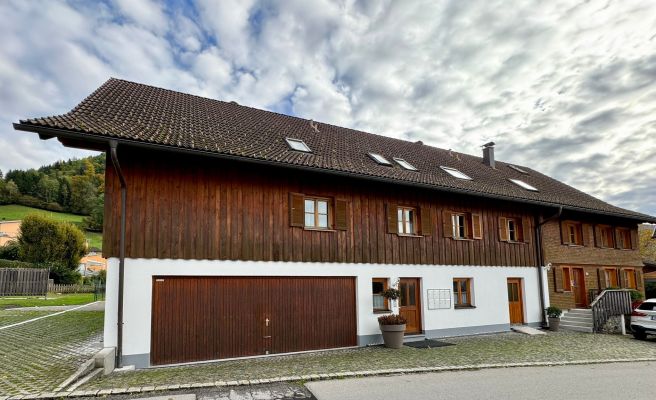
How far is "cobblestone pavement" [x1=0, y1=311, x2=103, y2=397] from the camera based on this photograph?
8.18m

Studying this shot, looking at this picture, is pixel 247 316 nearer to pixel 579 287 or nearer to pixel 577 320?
pixel 577 320

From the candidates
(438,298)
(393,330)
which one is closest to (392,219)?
(438,298)

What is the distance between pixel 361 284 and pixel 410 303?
2.25m

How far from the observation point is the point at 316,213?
42.0 ft

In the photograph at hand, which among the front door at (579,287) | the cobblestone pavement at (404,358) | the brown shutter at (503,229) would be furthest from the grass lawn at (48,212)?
the front door at (579,287)

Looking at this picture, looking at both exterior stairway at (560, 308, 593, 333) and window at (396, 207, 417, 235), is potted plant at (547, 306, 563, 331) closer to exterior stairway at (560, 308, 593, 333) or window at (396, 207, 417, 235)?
exterior stairway at (560, 308, 593, 333)

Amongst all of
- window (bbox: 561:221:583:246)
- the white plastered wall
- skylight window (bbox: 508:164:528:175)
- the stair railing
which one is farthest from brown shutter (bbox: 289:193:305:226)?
skylight window (bbox: 508:164:528:175)

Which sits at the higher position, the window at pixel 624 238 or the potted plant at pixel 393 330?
the window at pixel 624 238

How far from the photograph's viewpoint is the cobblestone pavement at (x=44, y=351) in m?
8.18

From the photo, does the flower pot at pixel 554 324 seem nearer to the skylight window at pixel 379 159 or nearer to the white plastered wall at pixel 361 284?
the white plastered wall at pixel 361 284

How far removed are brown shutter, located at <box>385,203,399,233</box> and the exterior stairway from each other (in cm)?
872

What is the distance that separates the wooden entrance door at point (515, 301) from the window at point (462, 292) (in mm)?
2327

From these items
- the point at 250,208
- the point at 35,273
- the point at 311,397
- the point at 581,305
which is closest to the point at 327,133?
the point at 250,208

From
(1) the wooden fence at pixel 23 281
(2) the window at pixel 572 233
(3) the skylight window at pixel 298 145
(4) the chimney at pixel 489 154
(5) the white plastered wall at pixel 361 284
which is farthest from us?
(1) the wooden fence at pixel 23 281
